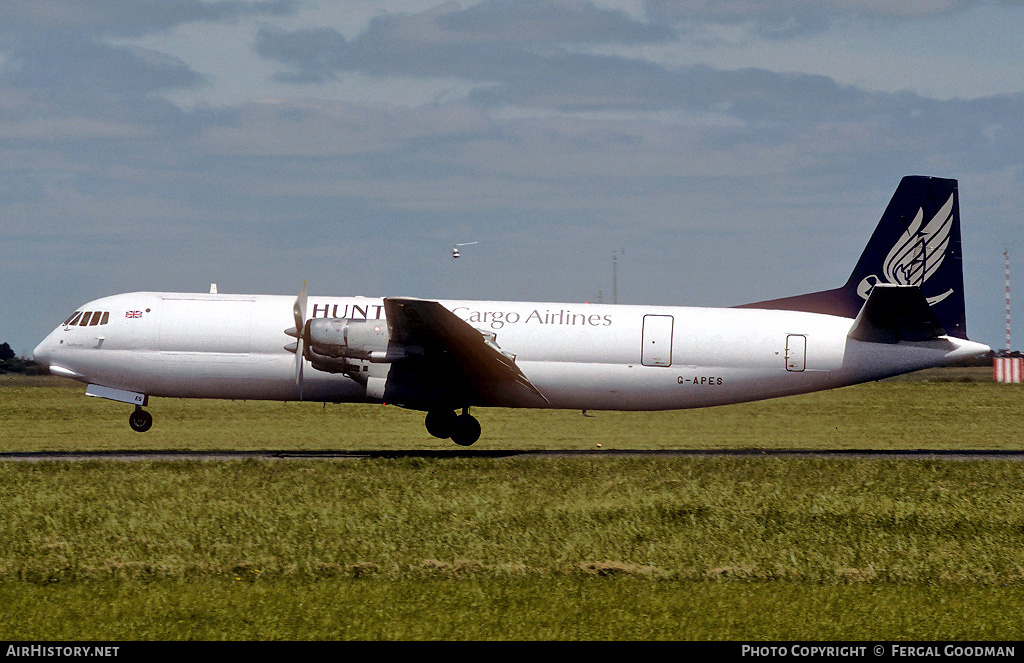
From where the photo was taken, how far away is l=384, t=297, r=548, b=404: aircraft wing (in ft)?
91.6

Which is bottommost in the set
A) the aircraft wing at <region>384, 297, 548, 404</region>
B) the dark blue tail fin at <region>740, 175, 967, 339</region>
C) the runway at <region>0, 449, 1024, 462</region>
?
the runway at <region>0, 449, 1024, 462</region>

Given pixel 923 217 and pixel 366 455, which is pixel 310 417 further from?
pixel 923 217

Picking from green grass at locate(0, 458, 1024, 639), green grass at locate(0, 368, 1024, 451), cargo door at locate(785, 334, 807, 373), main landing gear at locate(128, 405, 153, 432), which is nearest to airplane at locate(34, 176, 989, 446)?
cargo door at locate(785, 334, 807, 373)

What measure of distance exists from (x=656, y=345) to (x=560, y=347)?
274 cm

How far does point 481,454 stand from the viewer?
29.1m

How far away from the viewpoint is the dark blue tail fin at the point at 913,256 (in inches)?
1223

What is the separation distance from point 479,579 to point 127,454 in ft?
55.2

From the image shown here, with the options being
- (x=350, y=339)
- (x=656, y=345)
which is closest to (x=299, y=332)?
(x=350, y=339)

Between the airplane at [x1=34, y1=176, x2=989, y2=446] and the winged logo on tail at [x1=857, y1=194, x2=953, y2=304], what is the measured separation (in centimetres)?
4

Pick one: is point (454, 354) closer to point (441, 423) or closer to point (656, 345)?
point (441, 423)

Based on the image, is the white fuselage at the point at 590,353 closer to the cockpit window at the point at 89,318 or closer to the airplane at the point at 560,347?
the airplane at the point at 560,347

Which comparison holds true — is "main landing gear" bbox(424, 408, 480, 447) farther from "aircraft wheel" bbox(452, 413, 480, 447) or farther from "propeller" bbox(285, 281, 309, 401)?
"propeller" bbox(285, 281, 309, 401)

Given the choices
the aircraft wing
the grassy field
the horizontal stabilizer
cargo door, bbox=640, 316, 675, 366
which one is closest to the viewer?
the grassy field

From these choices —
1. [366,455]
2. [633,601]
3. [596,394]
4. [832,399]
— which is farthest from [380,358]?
[832,399]
